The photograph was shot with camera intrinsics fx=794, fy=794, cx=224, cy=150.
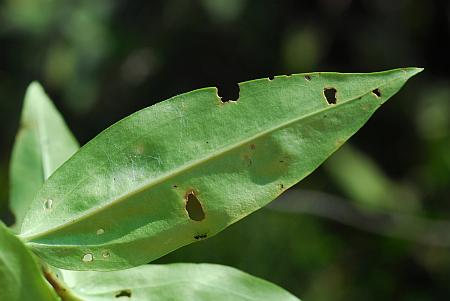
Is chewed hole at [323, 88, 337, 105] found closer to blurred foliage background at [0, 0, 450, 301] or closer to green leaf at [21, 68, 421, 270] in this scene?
green leaf at [21, 68, 421, 270]

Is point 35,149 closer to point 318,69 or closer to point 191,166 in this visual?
point 191,166

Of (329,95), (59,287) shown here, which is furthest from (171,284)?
(329,95)

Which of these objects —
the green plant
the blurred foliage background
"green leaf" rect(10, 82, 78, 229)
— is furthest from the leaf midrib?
the blurred foliage background

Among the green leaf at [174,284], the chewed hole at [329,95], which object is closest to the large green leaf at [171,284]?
the green leaf at [174,284]

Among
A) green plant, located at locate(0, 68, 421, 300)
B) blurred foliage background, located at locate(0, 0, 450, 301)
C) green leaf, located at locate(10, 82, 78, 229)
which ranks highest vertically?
blurred foliage background, located at locate(0, 0, 450, 301)

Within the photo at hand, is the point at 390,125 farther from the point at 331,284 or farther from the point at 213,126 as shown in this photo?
the point at 213,126
